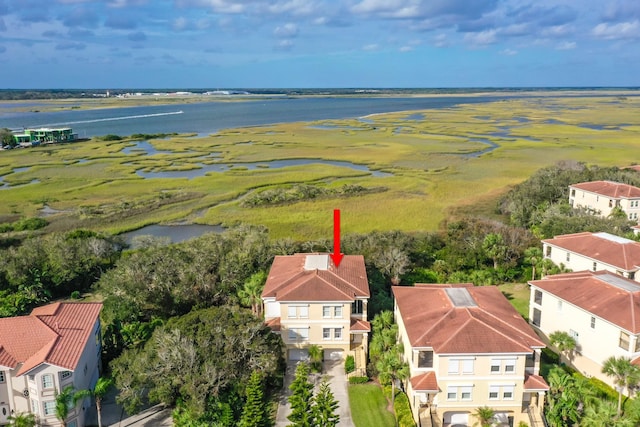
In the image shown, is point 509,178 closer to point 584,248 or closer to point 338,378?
point 584,248

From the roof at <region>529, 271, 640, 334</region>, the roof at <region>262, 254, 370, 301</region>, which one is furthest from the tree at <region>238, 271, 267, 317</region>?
the roof at <region>529, 271, 640, 334</region>

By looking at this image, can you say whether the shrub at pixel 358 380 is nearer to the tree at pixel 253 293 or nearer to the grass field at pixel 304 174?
the tree at pixel 253 293

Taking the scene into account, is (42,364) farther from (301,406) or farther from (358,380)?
(358,380)

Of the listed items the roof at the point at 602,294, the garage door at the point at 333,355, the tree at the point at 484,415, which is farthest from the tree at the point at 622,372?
the garage door at the point at 333,355

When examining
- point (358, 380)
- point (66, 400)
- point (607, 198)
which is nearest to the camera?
point (66, 400)

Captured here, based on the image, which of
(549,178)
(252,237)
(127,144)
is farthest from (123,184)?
(549,178)

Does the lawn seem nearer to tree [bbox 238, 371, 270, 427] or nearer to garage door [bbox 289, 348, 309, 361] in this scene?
garage door [bbox 289, 348, 309, 361]

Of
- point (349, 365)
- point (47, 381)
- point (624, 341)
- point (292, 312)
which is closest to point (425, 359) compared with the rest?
point (349, 365)
